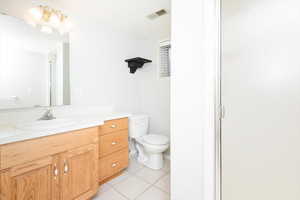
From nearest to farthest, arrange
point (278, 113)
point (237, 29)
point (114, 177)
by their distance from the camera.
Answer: point (278, 113) → point (237, 29) → point (114, 177)

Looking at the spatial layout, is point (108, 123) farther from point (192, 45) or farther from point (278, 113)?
point (278, 113)

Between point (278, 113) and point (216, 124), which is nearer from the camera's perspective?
point (278, 113)

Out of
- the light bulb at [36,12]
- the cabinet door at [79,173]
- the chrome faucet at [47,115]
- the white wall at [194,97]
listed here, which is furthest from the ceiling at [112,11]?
the cabinet door at [79,173]

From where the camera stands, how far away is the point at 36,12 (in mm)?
1387

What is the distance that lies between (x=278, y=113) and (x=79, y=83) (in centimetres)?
199

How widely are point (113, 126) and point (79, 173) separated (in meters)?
0.60

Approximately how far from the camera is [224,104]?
882 mm

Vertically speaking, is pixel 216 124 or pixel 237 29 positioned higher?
pixel 237 29

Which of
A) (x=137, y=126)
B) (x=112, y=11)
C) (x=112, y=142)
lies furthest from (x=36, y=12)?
(x=137, y=126)

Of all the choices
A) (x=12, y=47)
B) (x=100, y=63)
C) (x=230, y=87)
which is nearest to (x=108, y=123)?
(x=100, y=63)

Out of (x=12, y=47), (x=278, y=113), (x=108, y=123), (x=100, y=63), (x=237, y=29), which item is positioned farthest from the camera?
(x=100, y=63)

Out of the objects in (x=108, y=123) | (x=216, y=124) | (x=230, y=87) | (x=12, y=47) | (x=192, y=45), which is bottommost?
(x=108, y=123)

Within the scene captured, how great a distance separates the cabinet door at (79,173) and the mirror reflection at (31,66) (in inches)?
28.4

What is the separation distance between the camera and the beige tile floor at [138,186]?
137cm
